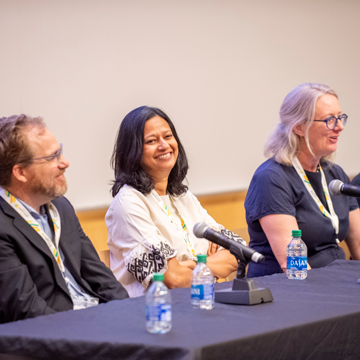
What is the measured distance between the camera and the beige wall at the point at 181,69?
11.3 ft

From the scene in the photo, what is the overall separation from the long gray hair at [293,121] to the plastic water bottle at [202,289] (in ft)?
4.88

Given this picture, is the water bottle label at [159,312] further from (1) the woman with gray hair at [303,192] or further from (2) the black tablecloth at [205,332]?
(1) the woman with gray hair at [303,192]

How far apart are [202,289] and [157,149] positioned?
1.32m

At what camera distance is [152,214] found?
2.69 m

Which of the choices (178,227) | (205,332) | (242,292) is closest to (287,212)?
(178,227)

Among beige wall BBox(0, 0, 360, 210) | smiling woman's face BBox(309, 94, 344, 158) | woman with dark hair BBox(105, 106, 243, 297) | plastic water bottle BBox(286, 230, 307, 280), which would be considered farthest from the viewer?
beige wall BBox(0, 0, 360, 210)

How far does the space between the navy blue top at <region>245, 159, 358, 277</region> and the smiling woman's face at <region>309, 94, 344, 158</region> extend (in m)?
0.22

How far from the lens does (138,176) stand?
109 inches

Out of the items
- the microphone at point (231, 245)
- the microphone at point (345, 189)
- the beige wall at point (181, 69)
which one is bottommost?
the microphone at point (231, 245)

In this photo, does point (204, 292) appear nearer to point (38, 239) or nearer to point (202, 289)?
point (202, 289)

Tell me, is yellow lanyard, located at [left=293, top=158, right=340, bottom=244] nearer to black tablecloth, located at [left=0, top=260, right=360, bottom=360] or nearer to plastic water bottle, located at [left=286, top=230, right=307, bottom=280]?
plastic water bottle, located at [left=286, top=230, right=307, bottom=280]

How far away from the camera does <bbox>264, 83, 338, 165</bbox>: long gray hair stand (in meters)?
3.05

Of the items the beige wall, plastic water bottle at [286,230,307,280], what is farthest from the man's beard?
the beige wall

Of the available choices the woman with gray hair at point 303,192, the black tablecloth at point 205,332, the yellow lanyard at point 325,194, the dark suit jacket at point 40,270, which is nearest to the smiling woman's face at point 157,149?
the woman with gray hair at point 303,192
